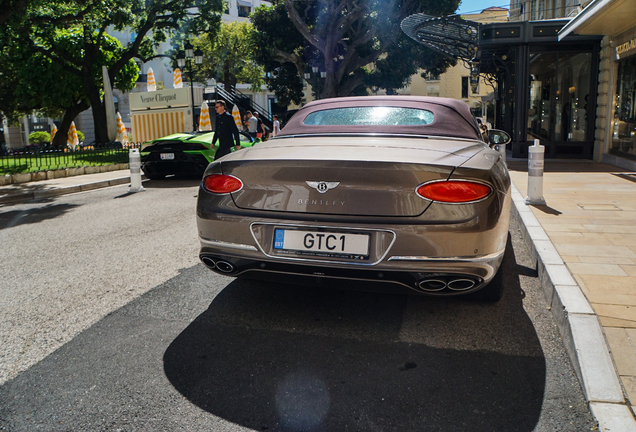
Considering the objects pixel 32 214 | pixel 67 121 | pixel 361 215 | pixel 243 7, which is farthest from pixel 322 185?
pixel 243 7

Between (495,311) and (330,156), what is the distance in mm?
1607

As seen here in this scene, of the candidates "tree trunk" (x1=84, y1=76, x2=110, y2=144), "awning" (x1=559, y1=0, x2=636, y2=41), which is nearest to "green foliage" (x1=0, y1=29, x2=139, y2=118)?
"tree trunk" (x1=84, y1=76, x2=110, y2=144)

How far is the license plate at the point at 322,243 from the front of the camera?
10.2ft

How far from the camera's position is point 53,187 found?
465 inches

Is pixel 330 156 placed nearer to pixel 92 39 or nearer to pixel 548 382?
pixel 548 382

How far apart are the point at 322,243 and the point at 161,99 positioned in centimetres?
1821

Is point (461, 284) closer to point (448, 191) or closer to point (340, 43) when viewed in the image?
point (448, 191)

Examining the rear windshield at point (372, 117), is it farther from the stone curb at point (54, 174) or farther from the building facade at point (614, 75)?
the stone curb at point (54, 174)

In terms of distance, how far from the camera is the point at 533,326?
3.57 metres

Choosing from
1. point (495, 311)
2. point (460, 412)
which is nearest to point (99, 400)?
point (460, 412)

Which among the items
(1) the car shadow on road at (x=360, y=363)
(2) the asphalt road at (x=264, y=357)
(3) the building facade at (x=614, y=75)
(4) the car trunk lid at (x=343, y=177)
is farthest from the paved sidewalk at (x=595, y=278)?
(3) the building facade at (x=614, y=75)

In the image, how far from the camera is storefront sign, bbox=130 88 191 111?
19609 mm

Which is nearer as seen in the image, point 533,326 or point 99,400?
point 99,400

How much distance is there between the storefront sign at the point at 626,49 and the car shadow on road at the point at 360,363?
10.9 m
